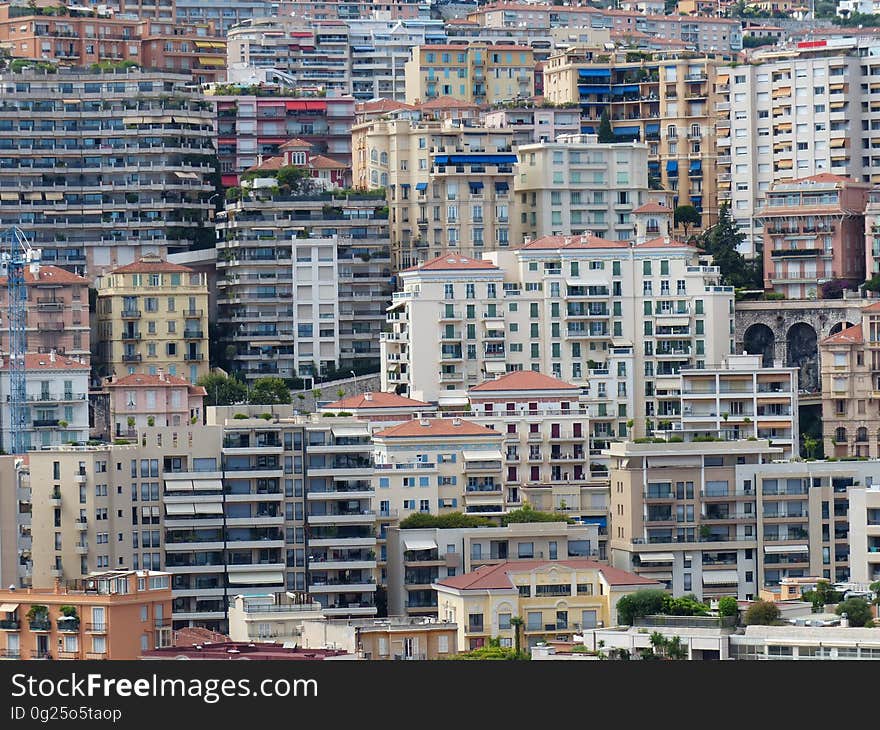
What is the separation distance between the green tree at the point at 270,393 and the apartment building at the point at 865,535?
30885mm

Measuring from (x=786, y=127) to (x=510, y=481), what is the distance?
41.1 m

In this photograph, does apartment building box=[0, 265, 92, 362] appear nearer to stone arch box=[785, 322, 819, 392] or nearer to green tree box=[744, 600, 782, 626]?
stone arch box=[785, 322, 819, 392]

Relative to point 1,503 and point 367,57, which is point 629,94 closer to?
point 367,57

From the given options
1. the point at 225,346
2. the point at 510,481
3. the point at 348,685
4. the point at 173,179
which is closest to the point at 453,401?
the point at 510,481

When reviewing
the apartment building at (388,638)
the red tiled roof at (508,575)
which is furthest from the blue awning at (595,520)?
the apartment building at (388,638)

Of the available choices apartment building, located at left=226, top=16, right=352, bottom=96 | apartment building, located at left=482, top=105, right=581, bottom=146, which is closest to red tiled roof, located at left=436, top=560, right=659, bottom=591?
apartment building, located at left=482, top=105, right=581, bottom=146

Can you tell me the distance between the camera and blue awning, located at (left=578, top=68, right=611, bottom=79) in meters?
140

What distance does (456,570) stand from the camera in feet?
279

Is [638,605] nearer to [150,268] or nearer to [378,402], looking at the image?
[378,402]

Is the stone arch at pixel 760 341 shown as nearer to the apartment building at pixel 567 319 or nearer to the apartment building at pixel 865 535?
the apartment building at pixel 567 319

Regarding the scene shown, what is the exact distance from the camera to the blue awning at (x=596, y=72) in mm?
140250

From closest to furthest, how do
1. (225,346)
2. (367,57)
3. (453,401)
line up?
(453,401) < (225,346) < (367,57)

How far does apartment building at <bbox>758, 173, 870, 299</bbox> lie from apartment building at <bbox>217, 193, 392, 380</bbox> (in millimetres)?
17486

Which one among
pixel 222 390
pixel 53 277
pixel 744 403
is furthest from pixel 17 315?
pixel 744 403
